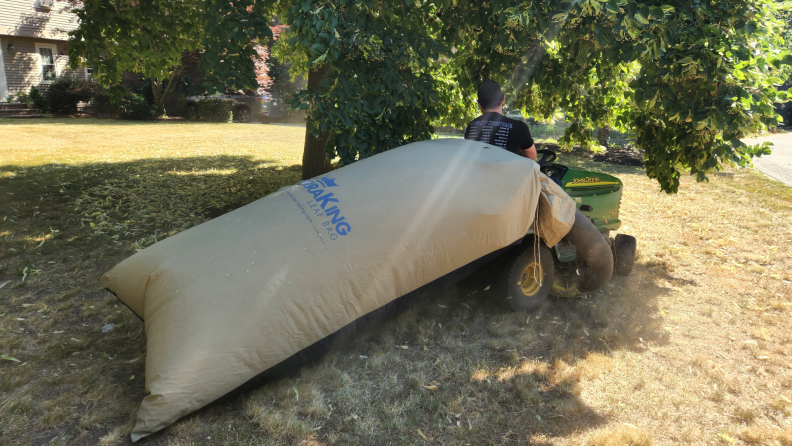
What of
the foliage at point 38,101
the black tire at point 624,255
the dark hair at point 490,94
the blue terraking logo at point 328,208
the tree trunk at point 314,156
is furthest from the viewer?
the foliage at point 38,101

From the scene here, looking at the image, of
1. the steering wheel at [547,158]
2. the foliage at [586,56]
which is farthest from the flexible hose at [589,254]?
the foliage at [586,56]

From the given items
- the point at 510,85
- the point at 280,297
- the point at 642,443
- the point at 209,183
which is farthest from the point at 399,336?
the point at 209,183

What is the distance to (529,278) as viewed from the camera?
411 centimetres

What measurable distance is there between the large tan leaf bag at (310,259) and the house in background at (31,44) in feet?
71.6

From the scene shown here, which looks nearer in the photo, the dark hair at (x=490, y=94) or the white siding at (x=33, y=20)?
the dark hair at (x=490, y=94)

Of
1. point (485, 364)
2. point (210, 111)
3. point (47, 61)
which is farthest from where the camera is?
point (210, 111)

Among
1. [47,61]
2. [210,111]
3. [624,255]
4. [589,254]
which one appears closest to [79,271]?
[589,254]

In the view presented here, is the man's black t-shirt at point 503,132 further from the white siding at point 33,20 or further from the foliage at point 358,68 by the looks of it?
the white siding at point 33,20

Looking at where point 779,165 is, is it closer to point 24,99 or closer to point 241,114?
point 241,114

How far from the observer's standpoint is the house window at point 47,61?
69.4 ft

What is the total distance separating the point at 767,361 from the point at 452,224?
2616 millimetres

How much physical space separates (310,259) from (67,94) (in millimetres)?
21875

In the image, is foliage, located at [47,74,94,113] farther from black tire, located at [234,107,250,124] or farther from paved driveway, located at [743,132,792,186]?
paved driveway, located at [743,132,792,186]

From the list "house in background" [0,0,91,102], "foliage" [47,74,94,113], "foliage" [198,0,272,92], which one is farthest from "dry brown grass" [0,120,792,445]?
"house in background" [0,0,91,102]
